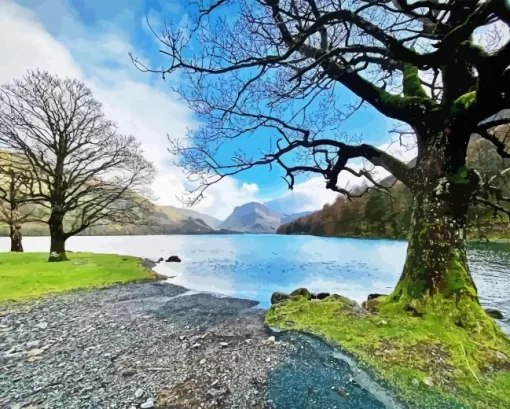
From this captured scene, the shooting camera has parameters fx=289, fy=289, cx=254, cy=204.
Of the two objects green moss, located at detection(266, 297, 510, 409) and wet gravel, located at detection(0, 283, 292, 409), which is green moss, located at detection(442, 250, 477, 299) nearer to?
green moss, located at detection(266, 297, 510, 409)

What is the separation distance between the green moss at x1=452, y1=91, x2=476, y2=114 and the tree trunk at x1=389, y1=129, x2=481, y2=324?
61 centimetres

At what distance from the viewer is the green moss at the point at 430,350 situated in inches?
168

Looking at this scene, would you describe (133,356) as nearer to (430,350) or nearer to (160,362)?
(160,362)

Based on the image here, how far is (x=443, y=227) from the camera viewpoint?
21.9ft

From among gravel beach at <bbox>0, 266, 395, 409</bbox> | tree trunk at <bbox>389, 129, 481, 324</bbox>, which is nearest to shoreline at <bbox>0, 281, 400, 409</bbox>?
gravel beach at <bbox>0, 266, 395, 409</bbox>

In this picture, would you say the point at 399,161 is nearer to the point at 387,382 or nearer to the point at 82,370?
the point at 387,382

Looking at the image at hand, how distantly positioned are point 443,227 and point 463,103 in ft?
9.34

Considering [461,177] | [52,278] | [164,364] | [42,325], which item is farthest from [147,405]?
[52,278]

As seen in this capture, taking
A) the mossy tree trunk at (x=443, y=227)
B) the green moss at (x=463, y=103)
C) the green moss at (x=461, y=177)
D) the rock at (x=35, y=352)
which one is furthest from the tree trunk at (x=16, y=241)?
the green moss at (x=463, y=103)

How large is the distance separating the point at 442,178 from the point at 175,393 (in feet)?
23.1

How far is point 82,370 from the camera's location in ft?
16.5

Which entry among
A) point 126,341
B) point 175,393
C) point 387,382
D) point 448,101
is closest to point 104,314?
point 126,341

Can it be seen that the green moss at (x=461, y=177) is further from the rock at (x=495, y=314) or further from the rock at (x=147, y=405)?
the rock at (x=147, y=405)

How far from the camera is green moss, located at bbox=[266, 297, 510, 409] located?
4.27m
